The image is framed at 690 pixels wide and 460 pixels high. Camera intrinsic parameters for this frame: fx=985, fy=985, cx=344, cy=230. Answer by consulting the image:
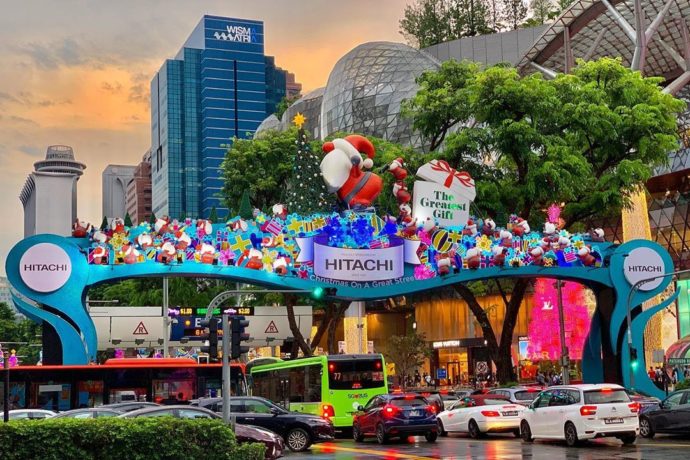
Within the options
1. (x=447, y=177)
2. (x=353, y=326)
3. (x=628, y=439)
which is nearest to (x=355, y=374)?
(x=447, y=177)

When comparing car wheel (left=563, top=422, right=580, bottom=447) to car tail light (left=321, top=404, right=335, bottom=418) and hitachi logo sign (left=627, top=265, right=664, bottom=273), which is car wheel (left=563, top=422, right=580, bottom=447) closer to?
car tail light (left=321, top=404, right=335, bottom=418)

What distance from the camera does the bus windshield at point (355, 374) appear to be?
33562mm

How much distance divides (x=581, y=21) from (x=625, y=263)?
117 feet

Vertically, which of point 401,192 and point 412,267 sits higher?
point 401,192

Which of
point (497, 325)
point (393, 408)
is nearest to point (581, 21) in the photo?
point (497, 325)

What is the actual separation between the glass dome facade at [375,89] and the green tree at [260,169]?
90.6 feet

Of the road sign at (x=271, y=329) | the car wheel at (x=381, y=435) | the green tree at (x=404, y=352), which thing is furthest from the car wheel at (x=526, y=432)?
the green tree at (x=404, y=352)

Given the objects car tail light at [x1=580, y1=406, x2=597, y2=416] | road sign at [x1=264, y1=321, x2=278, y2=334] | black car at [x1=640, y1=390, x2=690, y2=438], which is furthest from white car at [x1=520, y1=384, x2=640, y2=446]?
road sign at [x1=264, y1=321, x2=278, y2=334]

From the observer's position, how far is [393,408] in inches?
1137

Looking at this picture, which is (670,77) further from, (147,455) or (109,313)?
(147,455)

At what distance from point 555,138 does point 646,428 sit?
18.0 meters

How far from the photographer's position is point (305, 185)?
5106 centimetres

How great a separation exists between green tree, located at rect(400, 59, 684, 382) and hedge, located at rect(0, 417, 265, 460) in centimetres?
2696

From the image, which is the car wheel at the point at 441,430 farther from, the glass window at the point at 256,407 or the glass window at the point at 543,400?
the glass window at the point at 256,407
